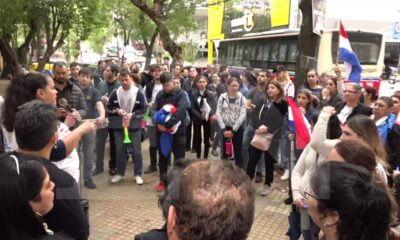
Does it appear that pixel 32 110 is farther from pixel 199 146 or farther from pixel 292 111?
pixel 199 146

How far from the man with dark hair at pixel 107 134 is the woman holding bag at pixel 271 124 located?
221 centimetres

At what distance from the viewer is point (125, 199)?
17.5ft

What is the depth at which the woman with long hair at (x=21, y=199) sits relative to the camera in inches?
62.7

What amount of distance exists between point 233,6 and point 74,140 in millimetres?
25227

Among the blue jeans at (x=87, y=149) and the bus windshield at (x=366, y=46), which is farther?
the bus windshield at (x=366, y=46)

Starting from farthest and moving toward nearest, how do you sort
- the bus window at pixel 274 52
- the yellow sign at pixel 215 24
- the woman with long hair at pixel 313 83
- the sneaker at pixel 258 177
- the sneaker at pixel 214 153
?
the yellow sign at pixel 215 24
the bus window at pixel 274 52
the sneaker at pixel 214 153
the woman with long hair at pixel 313 83
the sneaker at pixel 258 177

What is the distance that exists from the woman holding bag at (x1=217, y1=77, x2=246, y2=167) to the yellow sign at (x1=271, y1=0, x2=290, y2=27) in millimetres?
17123

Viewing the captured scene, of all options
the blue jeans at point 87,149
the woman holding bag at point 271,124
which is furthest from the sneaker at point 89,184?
the woman holding bag at point 271,124

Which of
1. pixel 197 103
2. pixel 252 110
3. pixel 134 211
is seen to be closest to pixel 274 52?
pixel 197 103

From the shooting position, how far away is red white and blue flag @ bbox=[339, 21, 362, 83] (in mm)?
5793

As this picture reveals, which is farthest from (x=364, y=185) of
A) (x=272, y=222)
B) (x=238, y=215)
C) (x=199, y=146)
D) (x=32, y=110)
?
(x=199, y=146)

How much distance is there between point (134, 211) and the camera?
4.95m

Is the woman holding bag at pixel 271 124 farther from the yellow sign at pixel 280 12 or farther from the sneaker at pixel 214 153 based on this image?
the yellow sign at pixel 280 12

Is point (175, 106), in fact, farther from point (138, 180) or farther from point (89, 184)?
point (89, 184)
